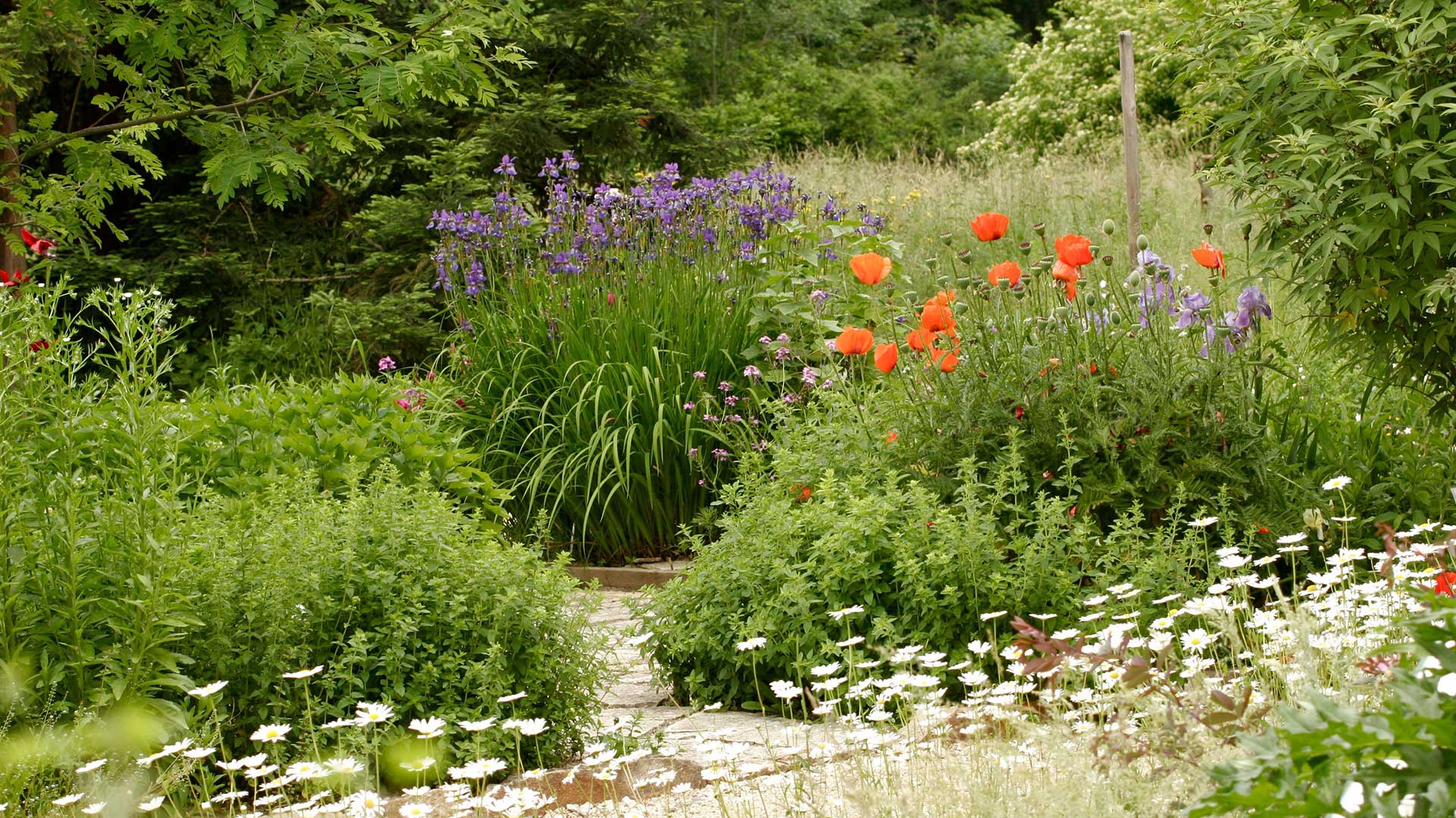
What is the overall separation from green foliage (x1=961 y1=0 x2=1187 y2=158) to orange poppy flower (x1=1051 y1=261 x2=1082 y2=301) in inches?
526

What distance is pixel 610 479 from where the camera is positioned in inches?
239

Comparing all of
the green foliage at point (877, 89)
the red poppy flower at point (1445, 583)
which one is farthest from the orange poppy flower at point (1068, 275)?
the green foliage at point (877, 89)

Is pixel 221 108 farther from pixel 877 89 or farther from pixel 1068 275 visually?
pixel 877 89

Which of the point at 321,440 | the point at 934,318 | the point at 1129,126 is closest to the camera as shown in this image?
the point at 934,318

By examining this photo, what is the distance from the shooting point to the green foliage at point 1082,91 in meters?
17.6

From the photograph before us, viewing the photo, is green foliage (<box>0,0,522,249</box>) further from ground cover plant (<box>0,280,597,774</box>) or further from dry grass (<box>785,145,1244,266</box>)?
dry grass (<box>785,145,1244,266</box>)

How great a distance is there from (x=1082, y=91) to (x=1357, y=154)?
14.9 metres

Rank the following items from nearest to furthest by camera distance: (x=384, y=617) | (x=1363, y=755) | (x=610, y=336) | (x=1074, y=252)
Answer: 1. (x=1363, y=755)
2. (x=384, y=617)
3. (x=1074, y=252)
4. (x=610, y=336)

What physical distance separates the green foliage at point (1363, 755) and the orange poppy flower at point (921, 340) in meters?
2.94

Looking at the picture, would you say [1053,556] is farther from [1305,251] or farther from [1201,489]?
[1305,251]

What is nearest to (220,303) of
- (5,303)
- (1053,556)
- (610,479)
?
(610,479)

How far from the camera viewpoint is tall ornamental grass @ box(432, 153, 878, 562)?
241 inches

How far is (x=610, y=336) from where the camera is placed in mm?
6445

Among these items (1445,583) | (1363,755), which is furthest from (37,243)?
(1363,755)
